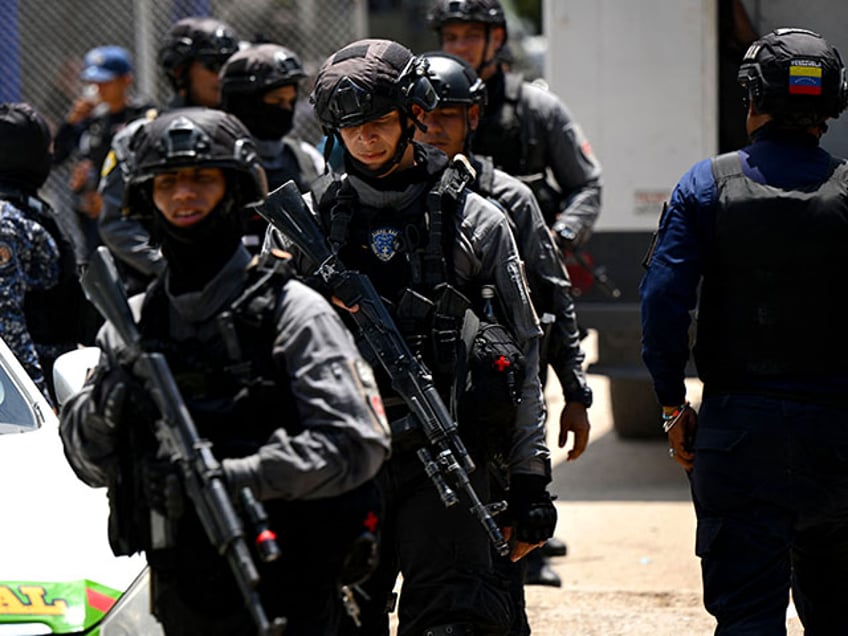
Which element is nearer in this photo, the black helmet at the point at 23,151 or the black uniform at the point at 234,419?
the black uniform at the point at 234,419

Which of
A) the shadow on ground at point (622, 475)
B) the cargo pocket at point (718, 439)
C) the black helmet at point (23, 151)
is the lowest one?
the shadow on ground at point (622, 475)

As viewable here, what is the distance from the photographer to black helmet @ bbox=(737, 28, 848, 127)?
405 centimetres

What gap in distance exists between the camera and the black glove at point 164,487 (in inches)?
121

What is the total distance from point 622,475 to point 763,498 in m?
4.78

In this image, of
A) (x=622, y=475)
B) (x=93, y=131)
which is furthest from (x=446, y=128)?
(x=93, y=131)

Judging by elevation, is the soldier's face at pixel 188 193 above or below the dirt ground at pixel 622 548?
above

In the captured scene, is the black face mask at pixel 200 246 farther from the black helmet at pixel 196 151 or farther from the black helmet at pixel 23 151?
the black helmet at pixel 23 151

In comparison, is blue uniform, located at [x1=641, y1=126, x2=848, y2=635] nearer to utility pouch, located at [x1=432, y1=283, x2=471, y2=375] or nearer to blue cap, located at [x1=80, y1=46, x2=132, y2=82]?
utility pouch, located at [x1=432, y1=283, x2=471, y2=375]

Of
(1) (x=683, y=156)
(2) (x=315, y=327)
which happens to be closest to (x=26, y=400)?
(2) (x=315, y=327)

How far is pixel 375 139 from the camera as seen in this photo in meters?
4.16

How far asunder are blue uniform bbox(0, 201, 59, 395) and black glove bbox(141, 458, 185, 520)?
89.3 inches

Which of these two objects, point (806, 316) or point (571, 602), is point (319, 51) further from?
point (806, 316)

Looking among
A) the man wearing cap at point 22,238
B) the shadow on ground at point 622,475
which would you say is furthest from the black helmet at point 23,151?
the shadow on ground at point 622,475

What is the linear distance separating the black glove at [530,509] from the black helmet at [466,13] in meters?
2.73
